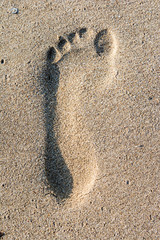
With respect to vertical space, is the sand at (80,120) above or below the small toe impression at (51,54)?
below

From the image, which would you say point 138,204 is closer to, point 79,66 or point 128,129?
point 128,129

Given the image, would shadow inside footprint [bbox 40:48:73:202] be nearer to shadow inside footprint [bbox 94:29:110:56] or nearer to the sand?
the sand

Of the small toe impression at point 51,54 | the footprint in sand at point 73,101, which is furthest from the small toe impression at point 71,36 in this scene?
the small toe impression at point 51,54

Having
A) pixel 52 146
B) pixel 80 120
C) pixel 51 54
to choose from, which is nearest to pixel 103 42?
pixel 51 54

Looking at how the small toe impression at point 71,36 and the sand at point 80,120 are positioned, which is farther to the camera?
the small toe impression at point 71,36

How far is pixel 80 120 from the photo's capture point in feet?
4.67

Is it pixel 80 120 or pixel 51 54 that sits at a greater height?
pixel 51 54

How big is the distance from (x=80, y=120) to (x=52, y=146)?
9.0 inches

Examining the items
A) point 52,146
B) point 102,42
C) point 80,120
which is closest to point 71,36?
point 102,42

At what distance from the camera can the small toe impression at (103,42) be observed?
146cm

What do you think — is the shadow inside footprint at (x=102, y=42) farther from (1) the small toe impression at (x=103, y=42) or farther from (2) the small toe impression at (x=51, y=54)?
(2) the small toe impression at (x=51, y=54)

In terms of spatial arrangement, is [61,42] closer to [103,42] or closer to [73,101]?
[103,42]

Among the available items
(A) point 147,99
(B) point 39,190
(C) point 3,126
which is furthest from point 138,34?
(B) point 39,190

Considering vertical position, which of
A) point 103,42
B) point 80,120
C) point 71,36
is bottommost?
point 80,120
